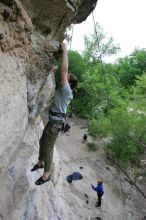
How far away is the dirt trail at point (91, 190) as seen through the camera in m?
18.7

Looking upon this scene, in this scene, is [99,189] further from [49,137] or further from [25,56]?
[25,56]

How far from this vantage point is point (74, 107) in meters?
34.3

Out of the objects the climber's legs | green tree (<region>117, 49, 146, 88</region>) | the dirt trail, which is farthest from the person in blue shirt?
green tree (<region>117, 49, 146, 88</region>)

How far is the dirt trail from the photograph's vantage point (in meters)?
18.7

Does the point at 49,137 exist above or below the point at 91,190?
above

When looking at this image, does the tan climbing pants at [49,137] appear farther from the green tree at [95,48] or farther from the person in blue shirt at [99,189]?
the green tree at [95,48]

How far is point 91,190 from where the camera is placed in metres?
21.2

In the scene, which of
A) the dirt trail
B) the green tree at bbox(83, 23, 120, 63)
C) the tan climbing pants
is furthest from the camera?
the green tree at bbox(83, 23, 120, 63)

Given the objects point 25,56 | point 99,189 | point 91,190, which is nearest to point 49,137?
point 25,56

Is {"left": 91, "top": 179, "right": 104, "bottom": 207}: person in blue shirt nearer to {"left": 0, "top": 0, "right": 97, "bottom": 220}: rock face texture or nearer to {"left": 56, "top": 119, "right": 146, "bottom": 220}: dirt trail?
{"left": 56, "top": 119, "right": 146, "bottom": 220}: dirt trail

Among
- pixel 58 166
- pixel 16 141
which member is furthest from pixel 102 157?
pixel 16 141

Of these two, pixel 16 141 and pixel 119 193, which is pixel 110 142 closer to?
pixel 119 193

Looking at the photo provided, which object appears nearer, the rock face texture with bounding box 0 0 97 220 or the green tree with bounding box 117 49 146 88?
the rock face texture with bounding box 0 0 97 220

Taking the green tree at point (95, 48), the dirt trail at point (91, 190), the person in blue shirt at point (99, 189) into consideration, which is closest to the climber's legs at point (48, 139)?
the dirt trail at point (91, 190)
